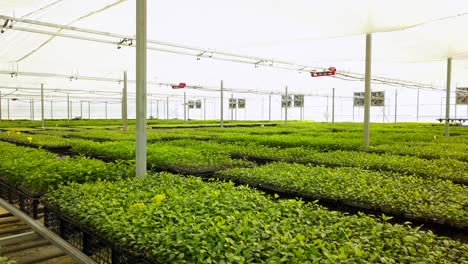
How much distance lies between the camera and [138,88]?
5500mm

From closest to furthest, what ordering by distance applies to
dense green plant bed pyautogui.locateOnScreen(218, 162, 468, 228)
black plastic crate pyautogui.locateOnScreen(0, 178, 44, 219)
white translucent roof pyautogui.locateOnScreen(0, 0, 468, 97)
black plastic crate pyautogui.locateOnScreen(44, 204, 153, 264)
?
black plastic crate pyautogui.locateOnScreen(44, 204, 153, 264)
dense green plant bed pyautogui.locateOnScreen(218, 162, 468, 228)
black plastic crate pyautogui.locateOnScreen(0, 178, 44, 219)
white translucent roof pyautogui.locateOnScreen(0, 0, 468, 97)

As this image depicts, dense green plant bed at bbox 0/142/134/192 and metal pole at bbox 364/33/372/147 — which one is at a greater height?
metal pole at bbox 364/33/372/147

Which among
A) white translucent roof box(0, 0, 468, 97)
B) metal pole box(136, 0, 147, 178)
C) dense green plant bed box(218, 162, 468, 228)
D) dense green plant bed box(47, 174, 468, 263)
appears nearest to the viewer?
dense green plant bed box(47, 174, 468, 263)

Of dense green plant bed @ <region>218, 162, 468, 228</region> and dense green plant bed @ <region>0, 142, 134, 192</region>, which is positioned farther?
dense green plant bed @ <region>0, 142, 134, 192</region>

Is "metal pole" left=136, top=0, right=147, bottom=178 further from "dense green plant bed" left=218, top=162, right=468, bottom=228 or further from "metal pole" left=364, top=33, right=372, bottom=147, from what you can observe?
"metal pole" left=364, top=33, right=372, bottom=147

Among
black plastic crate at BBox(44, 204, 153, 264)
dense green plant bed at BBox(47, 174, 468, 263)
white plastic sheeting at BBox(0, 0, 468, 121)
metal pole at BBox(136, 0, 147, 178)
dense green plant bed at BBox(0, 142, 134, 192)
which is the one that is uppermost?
white plastic sheeting at BBox(0, 0, 468, 121)

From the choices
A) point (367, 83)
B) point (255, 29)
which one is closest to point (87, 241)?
point (255, 29)

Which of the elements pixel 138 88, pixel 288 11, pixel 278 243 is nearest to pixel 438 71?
pixel 288 11

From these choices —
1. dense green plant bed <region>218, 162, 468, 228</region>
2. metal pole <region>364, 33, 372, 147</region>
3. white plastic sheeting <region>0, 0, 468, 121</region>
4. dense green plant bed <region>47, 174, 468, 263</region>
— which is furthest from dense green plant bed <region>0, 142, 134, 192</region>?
metal pole <region>364, 33, 372, 147</region>

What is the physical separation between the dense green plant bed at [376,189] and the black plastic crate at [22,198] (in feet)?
9.42

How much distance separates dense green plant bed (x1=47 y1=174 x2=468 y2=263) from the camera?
2.68m

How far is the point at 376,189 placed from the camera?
15.6 ft

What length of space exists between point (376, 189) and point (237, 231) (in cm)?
255

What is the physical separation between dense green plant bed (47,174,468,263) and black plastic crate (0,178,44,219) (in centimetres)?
58
